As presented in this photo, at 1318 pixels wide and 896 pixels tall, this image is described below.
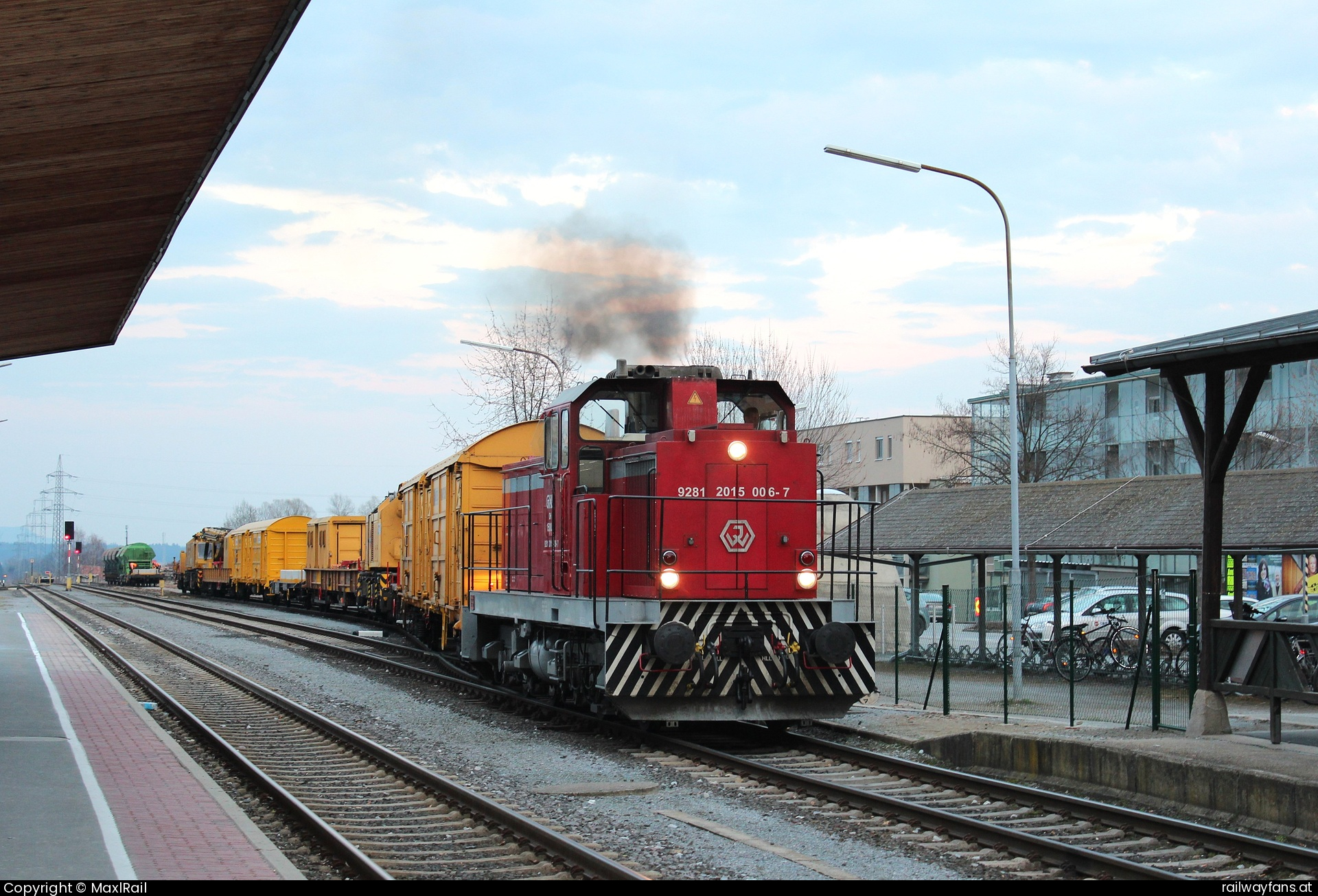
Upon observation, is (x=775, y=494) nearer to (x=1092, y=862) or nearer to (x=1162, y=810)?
(x=1162, y=810)

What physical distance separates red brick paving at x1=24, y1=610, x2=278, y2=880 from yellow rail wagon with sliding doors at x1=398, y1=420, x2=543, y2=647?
5382 millimetres

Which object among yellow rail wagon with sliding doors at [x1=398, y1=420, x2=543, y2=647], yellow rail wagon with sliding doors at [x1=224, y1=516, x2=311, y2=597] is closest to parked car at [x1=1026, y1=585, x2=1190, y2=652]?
yellow rail wagon with sliding doors at [x1=398, y1=420, x2=543, y2=647]

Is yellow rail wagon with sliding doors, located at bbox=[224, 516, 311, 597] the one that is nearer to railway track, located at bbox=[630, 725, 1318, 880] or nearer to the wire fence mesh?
the wire fence mesh

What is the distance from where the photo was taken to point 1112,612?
80.5 ft

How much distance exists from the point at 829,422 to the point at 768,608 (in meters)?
26.7

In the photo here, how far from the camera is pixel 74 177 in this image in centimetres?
→ 1077

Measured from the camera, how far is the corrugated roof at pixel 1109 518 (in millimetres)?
18391

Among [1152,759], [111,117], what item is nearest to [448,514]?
[111,117]

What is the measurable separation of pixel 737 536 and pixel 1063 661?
1067 centimetres

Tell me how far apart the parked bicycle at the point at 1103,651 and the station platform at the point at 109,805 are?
1370cm

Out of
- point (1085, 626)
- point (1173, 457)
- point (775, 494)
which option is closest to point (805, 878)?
point (775, 494)

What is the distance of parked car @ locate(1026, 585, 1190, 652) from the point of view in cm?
2333

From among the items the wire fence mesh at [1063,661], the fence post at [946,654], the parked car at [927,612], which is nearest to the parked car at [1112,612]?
→ the wire fence mesh at [1063,661]

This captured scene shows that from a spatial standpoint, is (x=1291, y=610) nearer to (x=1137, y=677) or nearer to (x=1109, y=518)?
(x=1109, y=518)
